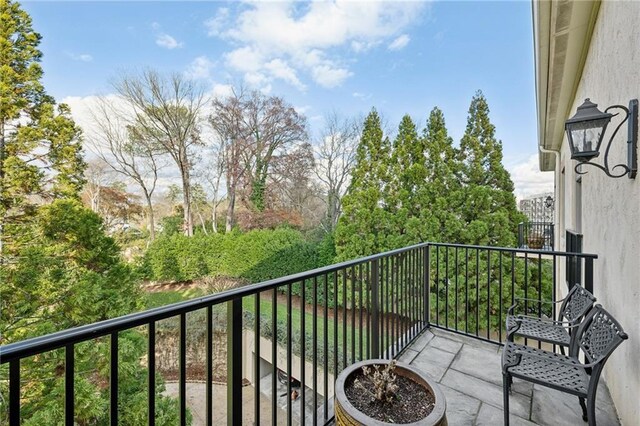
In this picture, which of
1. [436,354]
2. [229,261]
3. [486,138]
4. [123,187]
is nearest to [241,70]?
[123,187]

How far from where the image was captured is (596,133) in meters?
1.93

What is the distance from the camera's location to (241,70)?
43.7ft

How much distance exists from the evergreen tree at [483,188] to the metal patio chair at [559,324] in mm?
4653

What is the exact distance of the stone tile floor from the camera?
1.83 m

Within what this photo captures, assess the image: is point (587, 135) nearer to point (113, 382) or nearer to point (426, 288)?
point (426, 288)

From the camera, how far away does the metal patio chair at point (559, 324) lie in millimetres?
2012

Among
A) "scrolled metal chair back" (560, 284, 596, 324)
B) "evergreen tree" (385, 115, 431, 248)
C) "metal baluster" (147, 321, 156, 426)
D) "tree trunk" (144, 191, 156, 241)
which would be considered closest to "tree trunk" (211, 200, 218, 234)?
"tree trunk" (144, 191, 156, 241)

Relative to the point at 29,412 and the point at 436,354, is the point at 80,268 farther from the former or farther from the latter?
the point at 436,354

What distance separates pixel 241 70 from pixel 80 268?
1114cm

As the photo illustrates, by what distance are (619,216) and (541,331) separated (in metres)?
0.99

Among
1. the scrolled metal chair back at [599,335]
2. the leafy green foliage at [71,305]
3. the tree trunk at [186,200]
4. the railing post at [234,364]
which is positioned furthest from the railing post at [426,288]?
the tree trunk at [186,200]

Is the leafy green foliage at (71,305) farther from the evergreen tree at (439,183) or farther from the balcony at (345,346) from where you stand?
the evergreen tree at (439,183)

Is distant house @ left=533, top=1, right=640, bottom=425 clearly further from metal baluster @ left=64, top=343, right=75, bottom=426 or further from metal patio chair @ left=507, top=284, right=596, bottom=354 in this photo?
metal baluster @ left=64, top=343, right=75, bottom=426

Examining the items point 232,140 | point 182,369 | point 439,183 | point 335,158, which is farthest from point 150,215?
point 182,369
